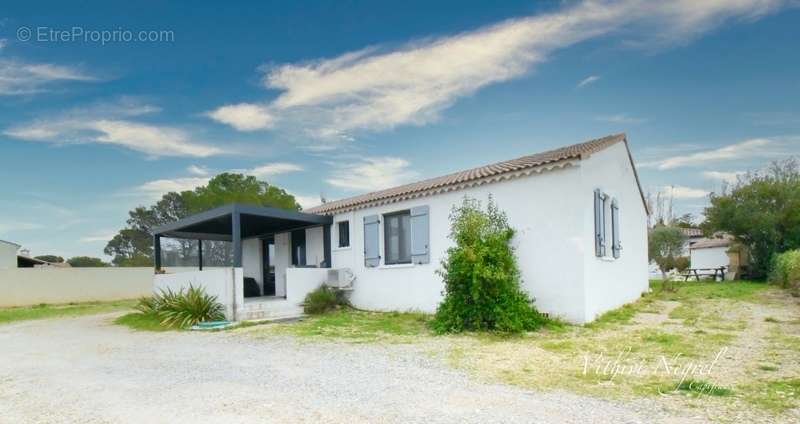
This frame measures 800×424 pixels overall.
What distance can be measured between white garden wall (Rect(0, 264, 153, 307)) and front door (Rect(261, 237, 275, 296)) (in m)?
11.6

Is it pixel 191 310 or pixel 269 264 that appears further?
pixel 269 264

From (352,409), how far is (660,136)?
54.5 feet

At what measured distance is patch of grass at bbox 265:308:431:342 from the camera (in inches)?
361

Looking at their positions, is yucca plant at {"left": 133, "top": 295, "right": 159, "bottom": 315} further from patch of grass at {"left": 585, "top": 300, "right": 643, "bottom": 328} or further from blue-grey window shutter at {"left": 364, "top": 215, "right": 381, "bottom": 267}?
patch of grass at {"left": 585, "top": 300, "right": 643, "bottom": 328}

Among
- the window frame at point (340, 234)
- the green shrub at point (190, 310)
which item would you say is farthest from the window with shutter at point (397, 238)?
the green shrub at point (190, 310)

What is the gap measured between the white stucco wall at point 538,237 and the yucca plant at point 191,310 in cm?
489

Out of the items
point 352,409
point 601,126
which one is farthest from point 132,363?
point 601,126

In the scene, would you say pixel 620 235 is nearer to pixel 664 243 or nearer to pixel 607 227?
pixel 607 227

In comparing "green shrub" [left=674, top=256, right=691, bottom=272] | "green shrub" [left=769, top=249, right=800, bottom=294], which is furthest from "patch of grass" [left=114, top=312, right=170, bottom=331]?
"green shrub" [left=674, top=256, right=691, bottom=272]

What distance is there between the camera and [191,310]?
11.5m

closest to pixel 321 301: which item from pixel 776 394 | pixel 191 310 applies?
pixel 191 310

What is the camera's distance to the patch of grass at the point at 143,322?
37.1ft

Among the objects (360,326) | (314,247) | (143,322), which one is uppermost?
(314,247)

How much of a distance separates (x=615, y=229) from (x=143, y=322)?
12521 millimetres
